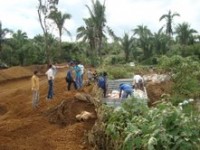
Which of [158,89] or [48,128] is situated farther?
[158,89]

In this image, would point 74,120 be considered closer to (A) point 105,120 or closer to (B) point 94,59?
(A) point 105,120

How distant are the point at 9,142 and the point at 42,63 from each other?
3673 centimetres

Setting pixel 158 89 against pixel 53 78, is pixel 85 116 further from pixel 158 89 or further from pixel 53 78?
pixel 158 89

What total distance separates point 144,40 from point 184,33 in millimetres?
5132

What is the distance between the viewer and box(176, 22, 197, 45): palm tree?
51938mm

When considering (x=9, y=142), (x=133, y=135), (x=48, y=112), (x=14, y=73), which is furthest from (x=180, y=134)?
(x=14, y=73)

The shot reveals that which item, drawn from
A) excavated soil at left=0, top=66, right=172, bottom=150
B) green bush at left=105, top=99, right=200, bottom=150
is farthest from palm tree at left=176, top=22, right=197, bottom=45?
green bush at left=105, top=99, right=200, bottom=150

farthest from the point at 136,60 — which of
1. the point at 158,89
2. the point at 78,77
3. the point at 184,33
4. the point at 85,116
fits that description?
the point at 85,116

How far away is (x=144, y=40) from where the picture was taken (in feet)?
165

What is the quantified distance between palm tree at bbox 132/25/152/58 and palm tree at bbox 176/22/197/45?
365 cm

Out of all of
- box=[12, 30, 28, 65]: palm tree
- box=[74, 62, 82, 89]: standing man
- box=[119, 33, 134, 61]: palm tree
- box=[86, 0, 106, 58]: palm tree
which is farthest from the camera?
Result: box=[119, 33, 134, 61]: palm tree

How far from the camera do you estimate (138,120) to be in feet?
31.4

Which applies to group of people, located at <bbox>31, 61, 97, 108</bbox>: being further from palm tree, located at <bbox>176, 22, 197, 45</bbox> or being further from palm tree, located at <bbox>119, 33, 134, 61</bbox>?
palm tree, located at <bbox>176, 22, 197, 45</bbox>

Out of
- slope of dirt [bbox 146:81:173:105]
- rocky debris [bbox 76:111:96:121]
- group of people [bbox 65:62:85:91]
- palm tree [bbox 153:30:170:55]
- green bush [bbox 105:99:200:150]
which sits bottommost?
slope of dirt [bbox 146:81:173:105]
